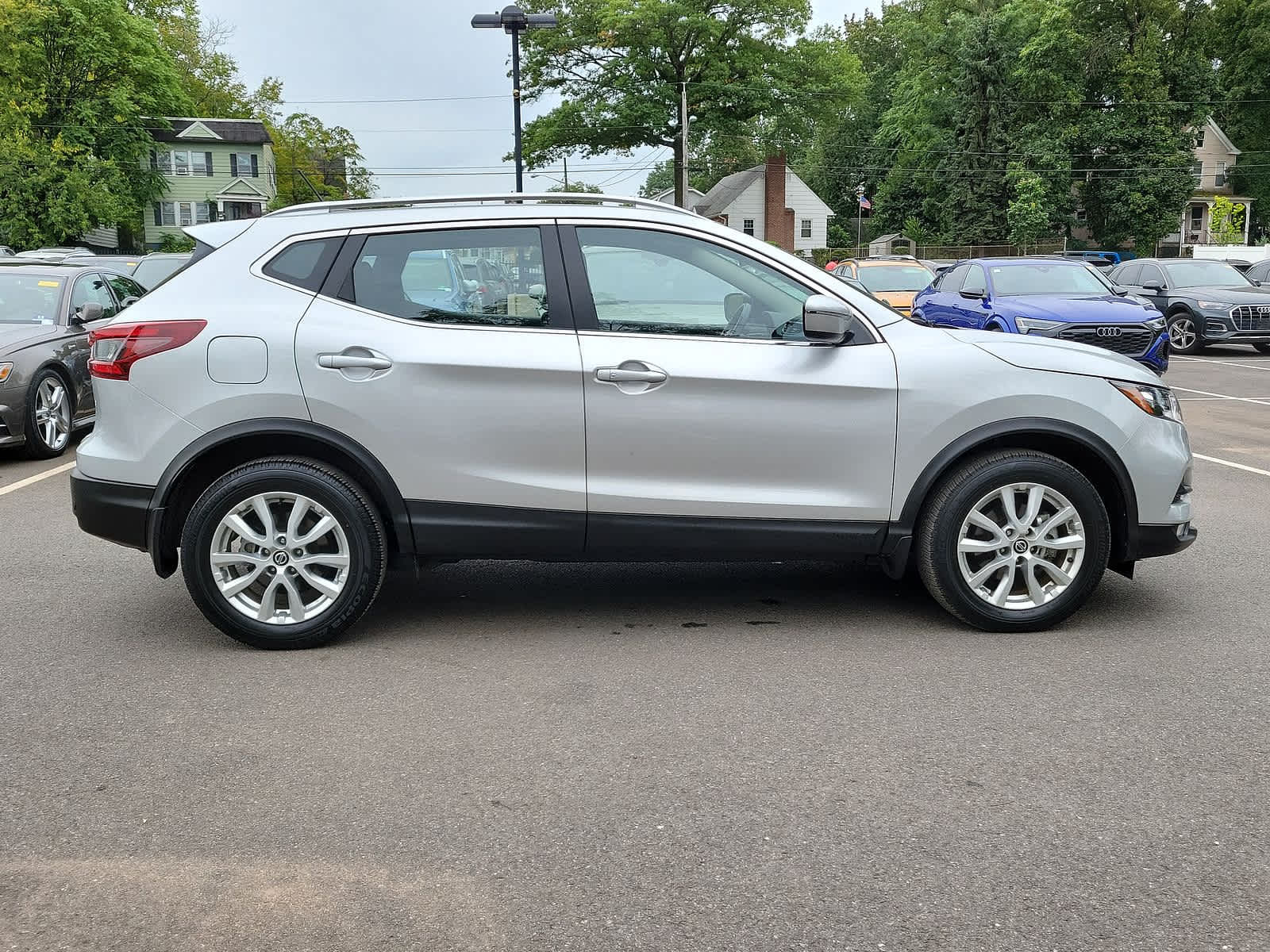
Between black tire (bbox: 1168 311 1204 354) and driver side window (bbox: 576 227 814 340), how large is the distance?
18340 mm

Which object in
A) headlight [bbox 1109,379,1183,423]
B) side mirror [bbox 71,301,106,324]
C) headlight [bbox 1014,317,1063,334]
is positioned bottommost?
headlight [bbox 1109,379,1183,423]

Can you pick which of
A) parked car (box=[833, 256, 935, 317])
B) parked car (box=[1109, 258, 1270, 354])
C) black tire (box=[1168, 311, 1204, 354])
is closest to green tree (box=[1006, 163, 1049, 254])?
parked car (box=[1109, 258, 1270, 354])

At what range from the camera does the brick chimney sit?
7550 cm

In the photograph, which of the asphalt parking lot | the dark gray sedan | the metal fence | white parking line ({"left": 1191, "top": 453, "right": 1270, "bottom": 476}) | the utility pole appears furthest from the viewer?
the metal fence

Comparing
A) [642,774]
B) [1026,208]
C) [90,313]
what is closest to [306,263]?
[642,774]

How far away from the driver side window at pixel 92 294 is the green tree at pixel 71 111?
48.5 m

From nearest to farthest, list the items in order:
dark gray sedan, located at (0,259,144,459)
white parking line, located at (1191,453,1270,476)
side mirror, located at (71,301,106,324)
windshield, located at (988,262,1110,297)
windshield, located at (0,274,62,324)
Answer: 1. white parking line, located at (1191,453,1270,476)
2. dark gray sedan, located at (0,259,144,459)
3. side mirror, located at (71,301,106,324)
4. windshield, located at (0,274,62,324)
5. windshield, located at (988,262,1110,297)

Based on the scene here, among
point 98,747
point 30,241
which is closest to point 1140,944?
point 98,747

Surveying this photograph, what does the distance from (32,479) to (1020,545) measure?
7.57 m

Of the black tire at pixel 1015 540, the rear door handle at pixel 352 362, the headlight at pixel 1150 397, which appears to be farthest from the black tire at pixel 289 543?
the headlight at pixel 1150 397

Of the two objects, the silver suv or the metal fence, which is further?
A: the metal fence

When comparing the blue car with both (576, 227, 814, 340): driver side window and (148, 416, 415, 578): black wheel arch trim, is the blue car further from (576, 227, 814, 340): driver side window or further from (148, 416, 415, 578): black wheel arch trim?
(148, 416, 415, 578): black wheel arch trim

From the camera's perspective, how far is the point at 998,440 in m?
5.12

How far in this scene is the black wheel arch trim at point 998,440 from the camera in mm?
5043
